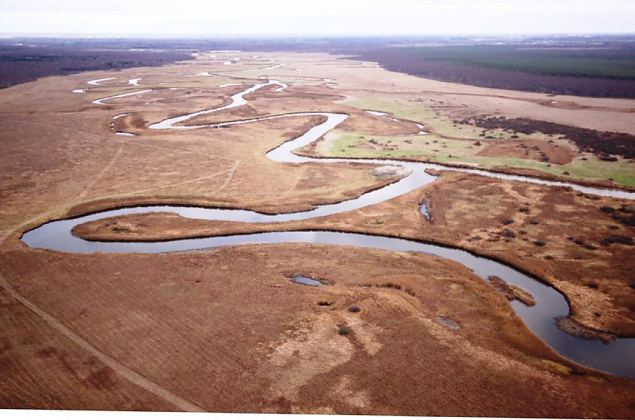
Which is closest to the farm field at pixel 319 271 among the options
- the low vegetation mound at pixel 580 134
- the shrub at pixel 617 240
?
the shrub at pixel 617 240

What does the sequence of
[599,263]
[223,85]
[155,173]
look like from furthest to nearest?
A: [223,85], [155,173], [599,263]

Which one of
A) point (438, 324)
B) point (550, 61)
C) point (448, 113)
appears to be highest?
point (550, 61)

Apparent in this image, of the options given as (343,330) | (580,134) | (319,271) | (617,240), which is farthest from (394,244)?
(580,134)

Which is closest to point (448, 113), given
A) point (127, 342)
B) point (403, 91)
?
point (403, 91)

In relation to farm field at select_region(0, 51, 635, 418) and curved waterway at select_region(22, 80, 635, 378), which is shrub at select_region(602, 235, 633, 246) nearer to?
farm field at select_region(0, 51, 635, 418)

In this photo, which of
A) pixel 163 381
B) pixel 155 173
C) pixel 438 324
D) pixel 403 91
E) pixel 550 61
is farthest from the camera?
pixel 550 61

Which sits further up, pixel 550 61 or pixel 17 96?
pixel 550 61

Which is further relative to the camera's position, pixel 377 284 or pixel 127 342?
pixel 377 284

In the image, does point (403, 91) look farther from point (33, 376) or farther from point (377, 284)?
point (33, 376)
